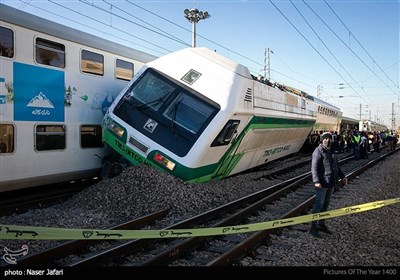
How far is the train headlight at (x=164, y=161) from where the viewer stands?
8.29 metres

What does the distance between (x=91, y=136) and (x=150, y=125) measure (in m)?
1.91

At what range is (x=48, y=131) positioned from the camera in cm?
815

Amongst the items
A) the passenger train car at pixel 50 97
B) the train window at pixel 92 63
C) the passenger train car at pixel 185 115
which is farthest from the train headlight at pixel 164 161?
the train window at pixel 92 63

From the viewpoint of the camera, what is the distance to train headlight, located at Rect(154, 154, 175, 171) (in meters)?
8.29

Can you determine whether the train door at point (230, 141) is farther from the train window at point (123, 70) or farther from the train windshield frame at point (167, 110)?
the train window at point (123, 70)

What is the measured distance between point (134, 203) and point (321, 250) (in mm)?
3683

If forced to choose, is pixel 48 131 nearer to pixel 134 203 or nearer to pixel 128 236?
pixel 134 203

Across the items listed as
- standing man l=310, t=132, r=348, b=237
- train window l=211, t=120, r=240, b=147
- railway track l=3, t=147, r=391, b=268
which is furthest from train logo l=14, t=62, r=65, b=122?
standing man l=310, t=132, r=348, b=237

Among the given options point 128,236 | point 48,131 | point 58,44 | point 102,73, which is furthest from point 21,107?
point 128,236

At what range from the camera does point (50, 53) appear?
820 centimetres

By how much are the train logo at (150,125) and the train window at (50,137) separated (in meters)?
1.90

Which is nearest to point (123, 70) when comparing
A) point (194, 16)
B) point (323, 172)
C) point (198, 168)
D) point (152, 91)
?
point (152, 91)

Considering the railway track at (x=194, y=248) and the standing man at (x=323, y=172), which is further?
the standing man at (x=323, y=172)

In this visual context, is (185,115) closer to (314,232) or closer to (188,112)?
(188,112)
